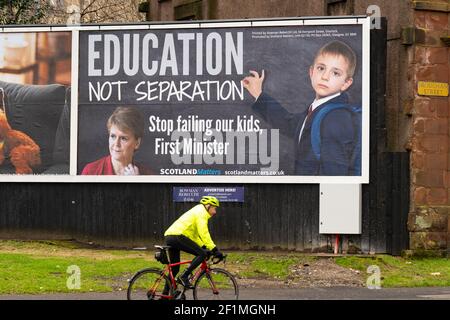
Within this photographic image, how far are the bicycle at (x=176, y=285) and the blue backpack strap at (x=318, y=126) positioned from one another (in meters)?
8.51

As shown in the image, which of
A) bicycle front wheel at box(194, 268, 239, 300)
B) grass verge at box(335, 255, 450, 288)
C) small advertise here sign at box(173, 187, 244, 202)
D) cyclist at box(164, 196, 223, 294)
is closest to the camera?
bicycle front wheel at box(194, 268, 239, 300)

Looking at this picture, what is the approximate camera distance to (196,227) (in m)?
17.2

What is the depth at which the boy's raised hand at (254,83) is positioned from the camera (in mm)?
25547

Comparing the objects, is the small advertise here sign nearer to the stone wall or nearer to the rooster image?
the rooster image

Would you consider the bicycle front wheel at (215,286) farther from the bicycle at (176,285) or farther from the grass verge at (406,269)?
the grass verge at (406,269)

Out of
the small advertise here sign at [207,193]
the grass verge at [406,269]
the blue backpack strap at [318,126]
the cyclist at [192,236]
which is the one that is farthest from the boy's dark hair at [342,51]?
the cyclist at [192,236]

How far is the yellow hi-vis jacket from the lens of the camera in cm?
1694

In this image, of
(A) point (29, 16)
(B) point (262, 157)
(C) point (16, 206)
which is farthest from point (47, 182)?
(A) point (29, 16)

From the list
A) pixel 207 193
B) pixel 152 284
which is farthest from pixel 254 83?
pixel 152 284

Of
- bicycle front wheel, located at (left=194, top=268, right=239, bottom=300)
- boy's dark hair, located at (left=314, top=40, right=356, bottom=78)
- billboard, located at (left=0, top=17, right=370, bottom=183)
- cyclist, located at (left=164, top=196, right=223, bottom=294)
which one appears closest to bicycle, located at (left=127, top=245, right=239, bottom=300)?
bicycle front wheel, located at (left=194, top=268, right=239, bottom=300)

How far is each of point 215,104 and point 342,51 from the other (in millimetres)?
3248

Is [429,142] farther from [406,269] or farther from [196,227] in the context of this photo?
[196,227]

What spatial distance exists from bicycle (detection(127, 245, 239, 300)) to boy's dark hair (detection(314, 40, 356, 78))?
9.38 m

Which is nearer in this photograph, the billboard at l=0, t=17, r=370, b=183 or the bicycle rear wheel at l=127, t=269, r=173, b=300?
the bicycle rear wheel at l=127, t=269, r=173, b=300
